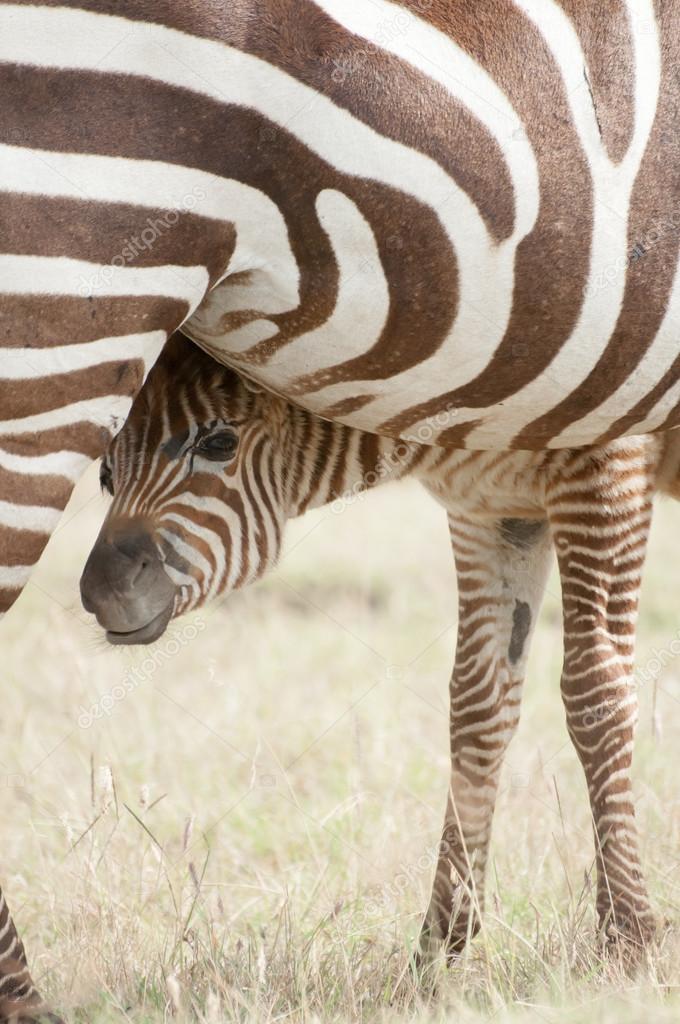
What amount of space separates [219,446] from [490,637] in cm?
141

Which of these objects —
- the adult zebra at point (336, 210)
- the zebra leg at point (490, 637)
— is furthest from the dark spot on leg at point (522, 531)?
the adult zebra at point (336, 210)

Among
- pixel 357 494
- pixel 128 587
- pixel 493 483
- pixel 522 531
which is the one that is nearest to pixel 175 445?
pixel 128 587

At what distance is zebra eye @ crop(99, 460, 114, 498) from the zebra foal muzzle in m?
0.29

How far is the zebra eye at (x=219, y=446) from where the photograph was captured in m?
4.05

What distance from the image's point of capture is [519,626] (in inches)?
187

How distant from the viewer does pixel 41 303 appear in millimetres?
2262

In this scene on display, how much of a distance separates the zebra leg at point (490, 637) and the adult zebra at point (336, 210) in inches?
72.9

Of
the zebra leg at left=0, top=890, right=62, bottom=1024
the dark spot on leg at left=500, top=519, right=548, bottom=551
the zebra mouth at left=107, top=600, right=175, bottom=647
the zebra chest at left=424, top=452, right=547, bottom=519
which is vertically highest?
the zebra chest at left=424, top=452, right=547, bottom=519

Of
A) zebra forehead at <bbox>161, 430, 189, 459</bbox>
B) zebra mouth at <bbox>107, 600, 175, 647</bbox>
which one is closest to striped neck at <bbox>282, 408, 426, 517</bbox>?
zebra forehead at <bbox>161, 430, 189, 459</bbox>

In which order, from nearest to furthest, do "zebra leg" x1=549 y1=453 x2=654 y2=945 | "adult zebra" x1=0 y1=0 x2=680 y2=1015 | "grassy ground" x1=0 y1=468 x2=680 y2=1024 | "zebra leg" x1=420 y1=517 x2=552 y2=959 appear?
"adult zebra" x1=0 y1=0 x2=680 y2=1015, "grassy ground" x1=0 y1=468 x2=680 y2=1024, "zebra leg" x1=549 y1=453 x2=654 y2=945, "zebra leg" x1=420 y1=517 x2=552 y2=959

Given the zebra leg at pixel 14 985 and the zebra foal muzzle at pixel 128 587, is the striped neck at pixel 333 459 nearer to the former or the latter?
the zebra foal muzzle at pixel 128 587

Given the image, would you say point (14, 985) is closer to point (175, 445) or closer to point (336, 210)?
point (175, 445)

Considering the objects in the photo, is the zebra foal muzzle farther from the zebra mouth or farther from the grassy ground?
the grassy ground

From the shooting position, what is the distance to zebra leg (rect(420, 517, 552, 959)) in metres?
4.68
